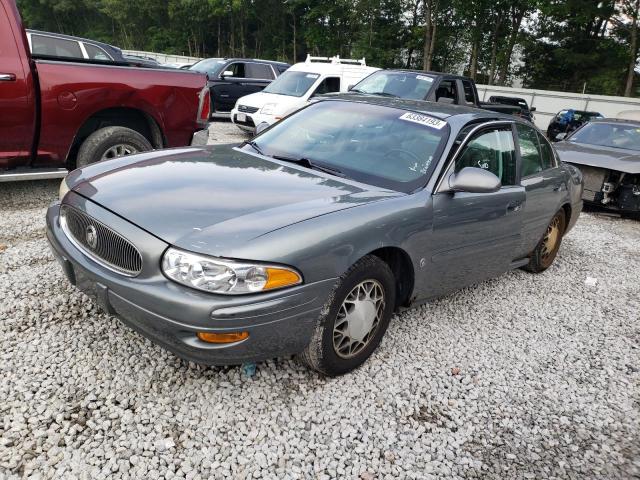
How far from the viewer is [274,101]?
10609 millimetres

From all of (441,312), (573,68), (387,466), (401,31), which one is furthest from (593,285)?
(401,31)

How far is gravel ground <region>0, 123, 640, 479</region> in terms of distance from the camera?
220 cm

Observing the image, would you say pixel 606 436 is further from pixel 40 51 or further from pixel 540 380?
pixel 40 51

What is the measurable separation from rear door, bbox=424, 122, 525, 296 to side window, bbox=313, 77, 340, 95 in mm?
7906

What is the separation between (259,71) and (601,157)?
944 centimetres

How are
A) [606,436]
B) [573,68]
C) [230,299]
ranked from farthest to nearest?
[573,68]
[606,436]
[230,299]

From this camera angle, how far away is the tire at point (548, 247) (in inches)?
190

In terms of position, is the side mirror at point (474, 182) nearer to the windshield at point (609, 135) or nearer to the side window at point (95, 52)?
the windshield at point (609, 135)

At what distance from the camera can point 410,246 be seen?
2.92 meters

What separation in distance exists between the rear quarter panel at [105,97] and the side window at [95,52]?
4721 millimetres

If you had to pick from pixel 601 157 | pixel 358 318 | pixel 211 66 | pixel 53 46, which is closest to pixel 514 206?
pixel 358 318

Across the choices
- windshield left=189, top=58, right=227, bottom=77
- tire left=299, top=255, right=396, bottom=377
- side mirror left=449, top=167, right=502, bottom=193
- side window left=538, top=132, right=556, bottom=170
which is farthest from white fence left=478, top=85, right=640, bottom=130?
tire left=299, top=255, right=396, bottom=377

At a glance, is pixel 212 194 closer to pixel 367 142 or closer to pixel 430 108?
pixel 367 142

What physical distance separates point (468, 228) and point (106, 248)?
2262mm
